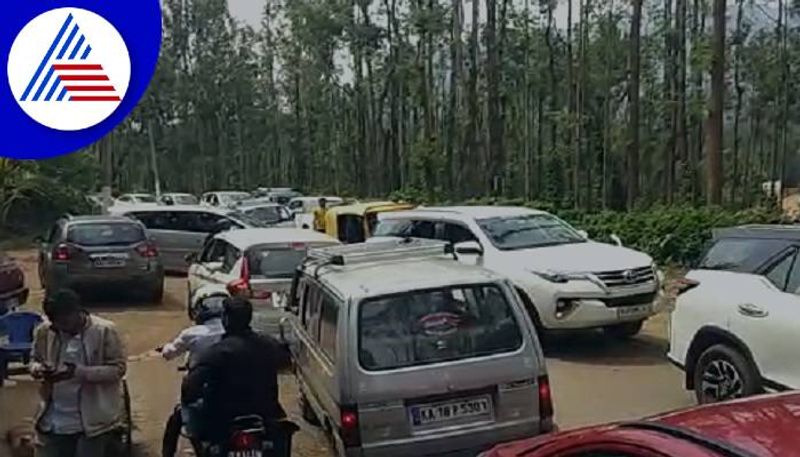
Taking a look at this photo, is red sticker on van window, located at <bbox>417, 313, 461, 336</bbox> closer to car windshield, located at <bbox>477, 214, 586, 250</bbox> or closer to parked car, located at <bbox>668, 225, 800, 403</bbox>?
parked car, located at <bbox>668, 225, 800, 403</bbox>

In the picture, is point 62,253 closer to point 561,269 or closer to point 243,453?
point 561,269

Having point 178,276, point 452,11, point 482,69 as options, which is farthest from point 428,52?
point 178,276

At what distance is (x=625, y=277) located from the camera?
1103 cm

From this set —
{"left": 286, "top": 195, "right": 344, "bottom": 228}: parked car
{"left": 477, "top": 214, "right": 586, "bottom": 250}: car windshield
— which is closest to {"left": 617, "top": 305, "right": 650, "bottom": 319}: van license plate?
{"left": 477, "top": 214, "right": 586, "bottom": 250}: car windshield

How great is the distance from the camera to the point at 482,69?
4331cm

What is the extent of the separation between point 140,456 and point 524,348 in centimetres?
327

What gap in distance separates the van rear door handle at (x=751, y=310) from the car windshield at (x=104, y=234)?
11103 millimetres

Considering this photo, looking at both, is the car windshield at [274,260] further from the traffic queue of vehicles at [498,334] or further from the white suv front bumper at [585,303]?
the white suv front bumper at [585,303]

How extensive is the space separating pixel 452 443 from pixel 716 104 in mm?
15547

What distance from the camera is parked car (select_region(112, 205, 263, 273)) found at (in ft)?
67.6

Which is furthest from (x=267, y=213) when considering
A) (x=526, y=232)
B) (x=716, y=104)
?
(x=526, y=232)

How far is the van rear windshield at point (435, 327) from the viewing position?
620 cm

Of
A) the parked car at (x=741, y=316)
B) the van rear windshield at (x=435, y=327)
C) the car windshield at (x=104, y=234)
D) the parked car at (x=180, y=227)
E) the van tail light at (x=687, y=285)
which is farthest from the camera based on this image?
the parked car at (x=180, y=227)

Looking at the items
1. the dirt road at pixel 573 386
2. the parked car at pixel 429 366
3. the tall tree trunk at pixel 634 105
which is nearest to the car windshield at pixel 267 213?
the tall tree trunk at pixel 634 105
